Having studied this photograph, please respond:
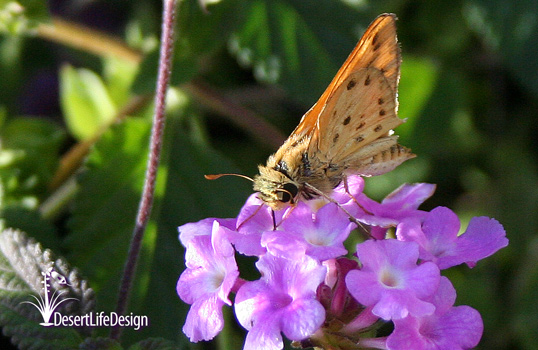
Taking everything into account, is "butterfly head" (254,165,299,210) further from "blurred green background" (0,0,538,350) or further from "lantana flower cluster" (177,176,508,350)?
"blurred green background" (0,0,538,350)

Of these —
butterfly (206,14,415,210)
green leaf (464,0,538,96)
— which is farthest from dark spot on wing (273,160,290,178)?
green leaf (464,0,538,96)

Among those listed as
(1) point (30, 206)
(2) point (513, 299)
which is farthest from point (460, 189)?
(1) point (30, 206)

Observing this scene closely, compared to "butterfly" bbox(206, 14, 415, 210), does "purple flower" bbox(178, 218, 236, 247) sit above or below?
below

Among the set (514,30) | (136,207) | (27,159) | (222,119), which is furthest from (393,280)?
(222,119)

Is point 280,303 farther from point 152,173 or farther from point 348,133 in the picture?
point 348,133

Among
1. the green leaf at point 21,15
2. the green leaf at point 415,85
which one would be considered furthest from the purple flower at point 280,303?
the green leaf at point 415,85

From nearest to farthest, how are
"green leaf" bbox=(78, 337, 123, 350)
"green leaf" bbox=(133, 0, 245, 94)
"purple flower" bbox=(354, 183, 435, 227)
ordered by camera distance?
1. "green leaf" bbox=(78, 337, 123, 350)
2. "purple flower" bbox=(354, 183, 435, 227)
3. "green leaf" bbox=(133, 0, 245, 94)

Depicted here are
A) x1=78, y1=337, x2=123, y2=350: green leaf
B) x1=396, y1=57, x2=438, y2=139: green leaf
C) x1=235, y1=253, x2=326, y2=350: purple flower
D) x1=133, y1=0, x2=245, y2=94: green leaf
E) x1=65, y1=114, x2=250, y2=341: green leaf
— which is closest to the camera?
x1=235, y1=253, x2=326, y2=350: purple flower
